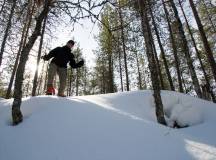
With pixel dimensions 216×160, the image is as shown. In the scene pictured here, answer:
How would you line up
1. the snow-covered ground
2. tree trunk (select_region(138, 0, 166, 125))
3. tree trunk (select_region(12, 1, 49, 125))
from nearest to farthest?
the snow-covered ground → tree trunk (select_region(12, 1, 49, 125)) → tree trunk (select_region(138, 0, 166, 125))

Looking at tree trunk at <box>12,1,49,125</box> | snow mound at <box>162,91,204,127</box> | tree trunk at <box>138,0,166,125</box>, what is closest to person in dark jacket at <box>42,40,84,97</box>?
tree trunk at <box>12,1,49,125</box>

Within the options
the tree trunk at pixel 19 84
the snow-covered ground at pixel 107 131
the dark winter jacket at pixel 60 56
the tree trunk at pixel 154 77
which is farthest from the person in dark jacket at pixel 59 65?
the tree trunk at pixel 154 77

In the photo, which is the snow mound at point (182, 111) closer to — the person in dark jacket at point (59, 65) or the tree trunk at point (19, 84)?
the person in dark jacket at point (59, 65)

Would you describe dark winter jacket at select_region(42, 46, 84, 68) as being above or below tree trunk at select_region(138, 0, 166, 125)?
above

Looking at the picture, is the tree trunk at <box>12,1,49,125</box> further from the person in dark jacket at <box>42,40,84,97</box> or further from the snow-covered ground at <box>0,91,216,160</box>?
the person in dark jacket at <box>42,40,84,97</box>

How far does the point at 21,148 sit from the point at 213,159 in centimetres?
309

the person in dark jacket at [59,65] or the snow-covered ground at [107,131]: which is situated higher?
the person in dark jacket at [59,65]

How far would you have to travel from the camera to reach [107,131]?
15.0ft

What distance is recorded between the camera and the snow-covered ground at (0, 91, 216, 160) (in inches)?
154

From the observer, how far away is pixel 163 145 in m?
4.07

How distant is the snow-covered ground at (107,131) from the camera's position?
3.91m

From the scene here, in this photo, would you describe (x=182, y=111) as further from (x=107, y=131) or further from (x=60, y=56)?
(x=60, y=56)

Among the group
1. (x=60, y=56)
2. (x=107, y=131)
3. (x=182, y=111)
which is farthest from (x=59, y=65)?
(x=182, y=111)

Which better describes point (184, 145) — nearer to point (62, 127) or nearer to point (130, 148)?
point (130, 148)
